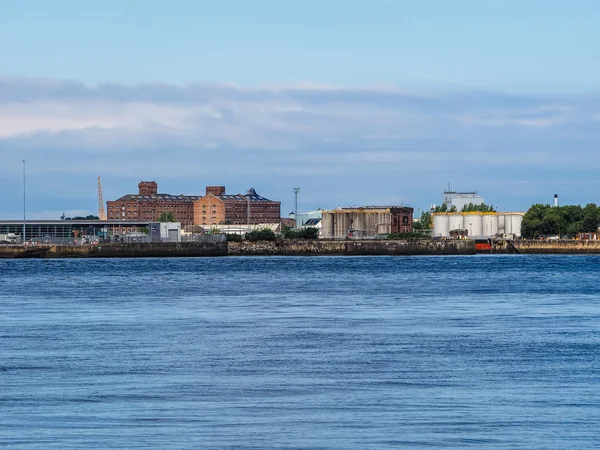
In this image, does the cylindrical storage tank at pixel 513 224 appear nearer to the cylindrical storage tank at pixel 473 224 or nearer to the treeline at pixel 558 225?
the treeline at pixel 558 225

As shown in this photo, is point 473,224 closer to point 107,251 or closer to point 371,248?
point 371,248

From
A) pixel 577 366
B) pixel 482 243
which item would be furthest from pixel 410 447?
pixel 482 243

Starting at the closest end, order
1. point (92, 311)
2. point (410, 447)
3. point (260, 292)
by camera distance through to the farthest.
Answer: point (410, 447)
point (92, 311)
point (260, 292)

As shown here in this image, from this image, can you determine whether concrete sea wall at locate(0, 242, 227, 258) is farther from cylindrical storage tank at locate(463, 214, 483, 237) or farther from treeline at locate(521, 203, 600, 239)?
treeline at locate(521, 203, 600, 239)

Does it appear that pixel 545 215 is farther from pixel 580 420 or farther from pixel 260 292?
pixel 580 420

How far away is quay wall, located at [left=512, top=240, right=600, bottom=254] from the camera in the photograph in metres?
171

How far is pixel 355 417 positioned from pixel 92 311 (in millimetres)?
28733

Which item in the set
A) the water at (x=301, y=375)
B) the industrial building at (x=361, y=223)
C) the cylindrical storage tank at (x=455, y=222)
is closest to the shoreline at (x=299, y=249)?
the cylindrical storage tank at (x=455, y=222)

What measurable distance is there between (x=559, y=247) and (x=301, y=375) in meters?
152

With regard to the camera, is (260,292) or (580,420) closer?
(580,420)

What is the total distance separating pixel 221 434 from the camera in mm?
18609

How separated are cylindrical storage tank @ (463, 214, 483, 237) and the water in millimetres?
140032

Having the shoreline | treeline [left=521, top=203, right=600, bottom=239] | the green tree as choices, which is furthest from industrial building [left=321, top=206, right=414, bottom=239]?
the shoreline

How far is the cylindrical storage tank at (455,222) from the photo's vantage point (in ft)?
625
